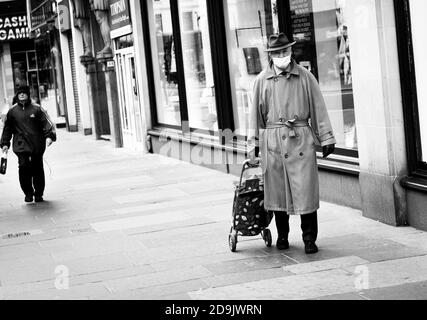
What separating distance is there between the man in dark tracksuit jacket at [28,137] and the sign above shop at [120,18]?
21.2 feet

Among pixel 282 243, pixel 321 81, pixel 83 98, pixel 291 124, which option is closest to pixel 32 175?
pixel 321 81

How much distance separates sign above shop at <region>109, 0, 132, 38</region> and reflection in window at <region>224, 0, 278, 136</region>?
549cm

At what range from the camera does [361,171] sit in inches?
368

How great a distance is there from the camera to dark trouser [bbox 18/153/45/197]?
13070mm

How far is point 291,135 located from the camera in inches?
302

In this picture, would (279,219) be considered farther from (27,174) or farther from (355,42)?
(27,174)

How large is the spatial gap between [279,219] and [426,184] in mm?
1511

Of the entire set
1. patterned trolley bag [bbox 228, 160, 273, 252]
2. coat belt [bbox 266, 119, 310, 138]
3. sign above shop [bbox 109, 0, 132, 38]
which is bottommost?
patterned trolley bag [bbox 228, 160, 273, 252]

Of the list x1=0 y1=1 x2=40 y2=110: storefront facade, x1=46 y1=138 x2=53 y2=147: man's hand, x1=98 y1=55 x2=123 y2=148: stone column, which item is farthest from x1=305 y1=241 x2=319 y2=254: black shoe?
x1=0 y1=1 x2=40 y2=110: storefront facade

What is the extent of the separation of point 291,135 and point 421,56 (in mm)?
1716

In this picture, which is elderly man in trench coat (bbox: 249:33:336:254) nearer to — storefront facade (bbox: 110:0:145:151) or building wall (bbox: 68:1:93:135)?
storefront facade (bbox: 110:0:145:151)

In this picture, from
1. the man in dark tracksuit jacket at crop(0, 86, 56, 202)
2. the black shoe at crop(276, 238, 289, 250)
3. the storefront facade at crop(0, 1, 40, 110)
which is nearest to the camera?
the black shoe at crop(276, 238, 289, 250)

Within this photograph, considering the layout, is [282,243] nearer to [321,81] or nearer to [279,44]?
[279,44]

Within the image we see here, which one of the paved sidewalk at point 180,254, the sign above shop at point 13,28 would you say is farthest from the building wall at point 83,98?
the paved sidewalk at point 180,254
